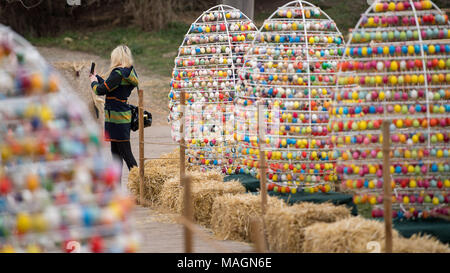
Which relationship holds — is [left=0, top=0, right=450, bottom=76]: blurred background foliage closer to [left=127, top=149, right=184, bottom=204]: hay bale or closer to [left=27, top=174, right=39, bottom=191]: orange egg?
[left=127, top=149, right=184, bottom=204]: hay bale

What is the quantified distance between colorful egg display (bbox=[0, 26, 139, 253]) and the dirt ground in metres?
0.85

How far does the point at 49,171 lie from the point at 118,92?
4.99 meters

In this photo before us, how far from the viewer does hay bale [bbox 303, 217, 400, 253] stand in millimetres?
5258

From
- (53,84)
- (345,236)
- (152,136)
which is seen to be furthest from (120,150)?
(152,136)

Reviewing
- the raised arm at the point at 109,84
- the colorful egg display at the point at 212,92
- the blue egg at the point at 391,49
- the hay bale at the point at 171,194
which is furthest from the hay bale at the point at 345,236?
the raised arm at the point at 109,84

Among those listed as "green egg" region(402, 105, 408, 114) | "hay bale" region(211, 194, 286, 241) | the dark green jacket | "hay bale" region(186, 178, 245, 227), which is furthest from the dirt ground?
"green egg" region(402, 105, 408, 114)

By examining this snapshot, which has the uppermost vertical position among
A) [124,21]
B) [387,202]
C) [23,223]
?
[124,21]

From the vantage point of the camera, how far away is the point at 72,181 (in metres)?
3.75

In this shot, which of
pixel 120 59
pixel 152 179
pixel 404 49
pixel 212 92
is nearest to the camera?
pixel 404 49

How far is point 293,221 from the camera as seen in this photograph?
5.96 metres

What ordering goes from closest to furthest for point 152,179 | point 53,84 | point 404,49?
point 53,84 → point 404,49 → point 152,179

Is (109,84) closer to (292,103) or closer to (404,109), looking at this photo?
(292,103)
